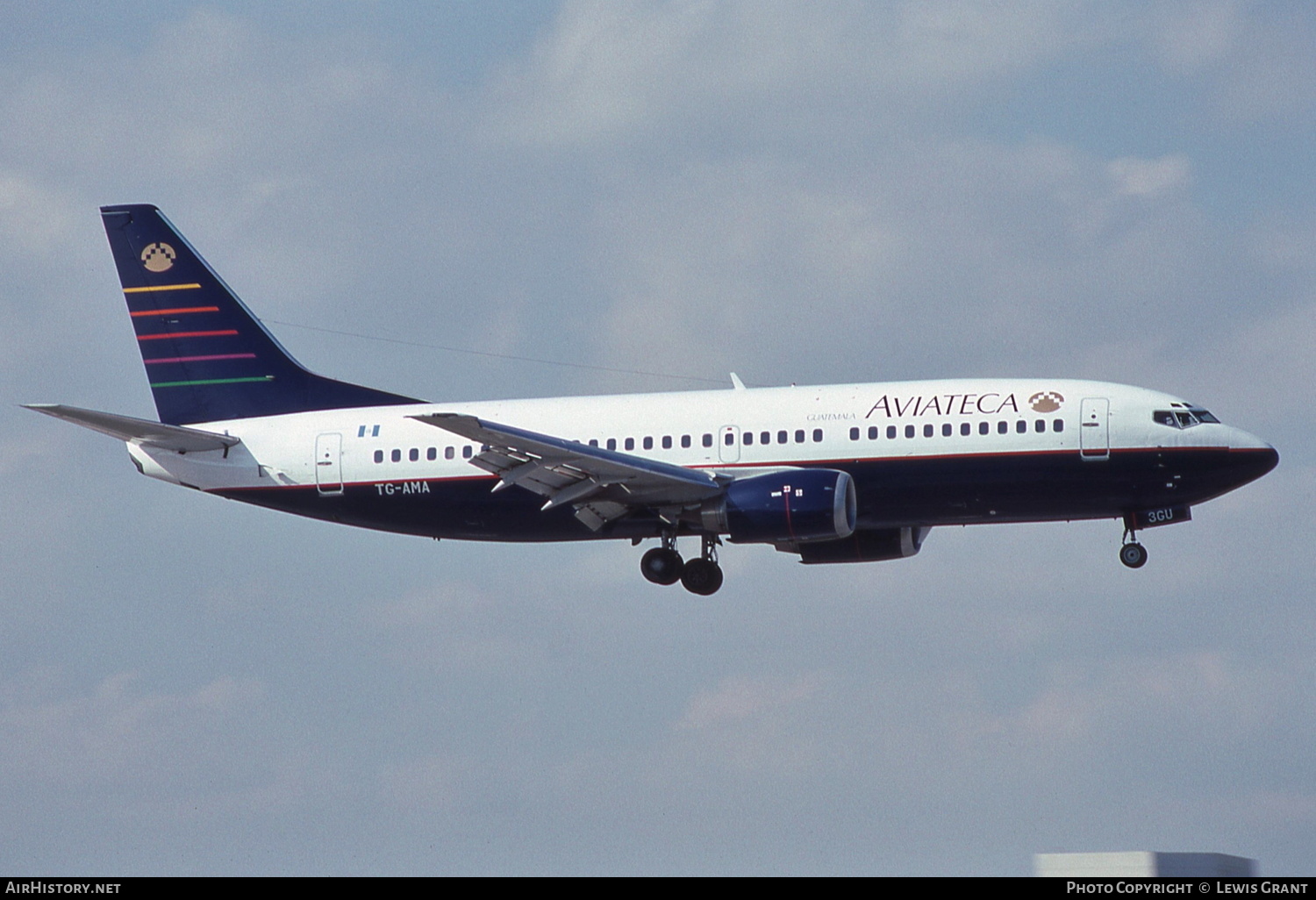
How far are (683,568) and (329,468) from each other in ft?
30.6

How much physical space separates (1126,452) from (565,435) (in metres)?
13.5

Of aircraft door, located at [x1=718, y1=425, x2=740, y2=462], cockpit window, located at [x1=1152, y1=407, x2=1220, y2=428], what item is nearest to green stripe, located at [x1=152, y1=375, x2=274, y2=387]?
aircraft door, located at [x1=718, y1=425, x2=740, y2=462]

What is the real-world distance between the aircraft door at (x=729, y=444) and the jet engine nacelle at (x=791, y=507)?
1.04 meters

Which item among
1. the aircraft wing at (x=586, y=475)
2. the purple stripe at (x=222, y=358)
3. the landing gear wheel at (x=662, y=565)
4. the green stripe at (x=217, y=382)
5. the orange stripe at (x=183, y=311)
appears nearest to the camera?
the aircraft wing at (x=586, y=475)

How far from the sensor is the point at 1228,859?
114 ft

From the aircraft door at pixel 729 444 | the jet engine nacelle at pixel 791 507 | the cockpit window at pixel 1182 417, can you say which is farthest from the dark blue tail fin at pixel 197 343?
the cockpit window at pixel 1182 417

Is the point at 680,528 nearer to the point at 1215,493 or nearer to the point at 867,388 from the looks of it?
the point at 867,388

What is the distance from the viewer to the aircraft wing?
44.0 meters

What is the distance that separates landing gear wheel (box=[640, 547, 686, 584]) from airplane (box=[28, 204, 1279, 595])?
5 cm

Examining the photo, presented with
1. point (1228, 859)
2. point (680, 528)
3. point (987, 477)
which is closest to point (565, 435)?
point (680, 528)

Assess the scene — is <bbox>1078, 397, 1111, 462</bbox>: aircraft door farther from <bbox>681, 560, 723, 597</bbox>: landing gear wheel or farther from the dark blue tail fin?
the dark blue tail fin

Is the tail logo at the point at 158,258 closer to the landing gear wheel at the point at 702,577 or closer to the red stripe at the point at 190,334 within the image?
the red stripe at the point at 190,334

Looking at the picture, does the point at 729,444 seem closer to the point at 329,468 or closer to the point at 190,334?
the point at 329,468

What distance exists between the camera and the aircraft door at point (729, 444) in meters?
46.1
